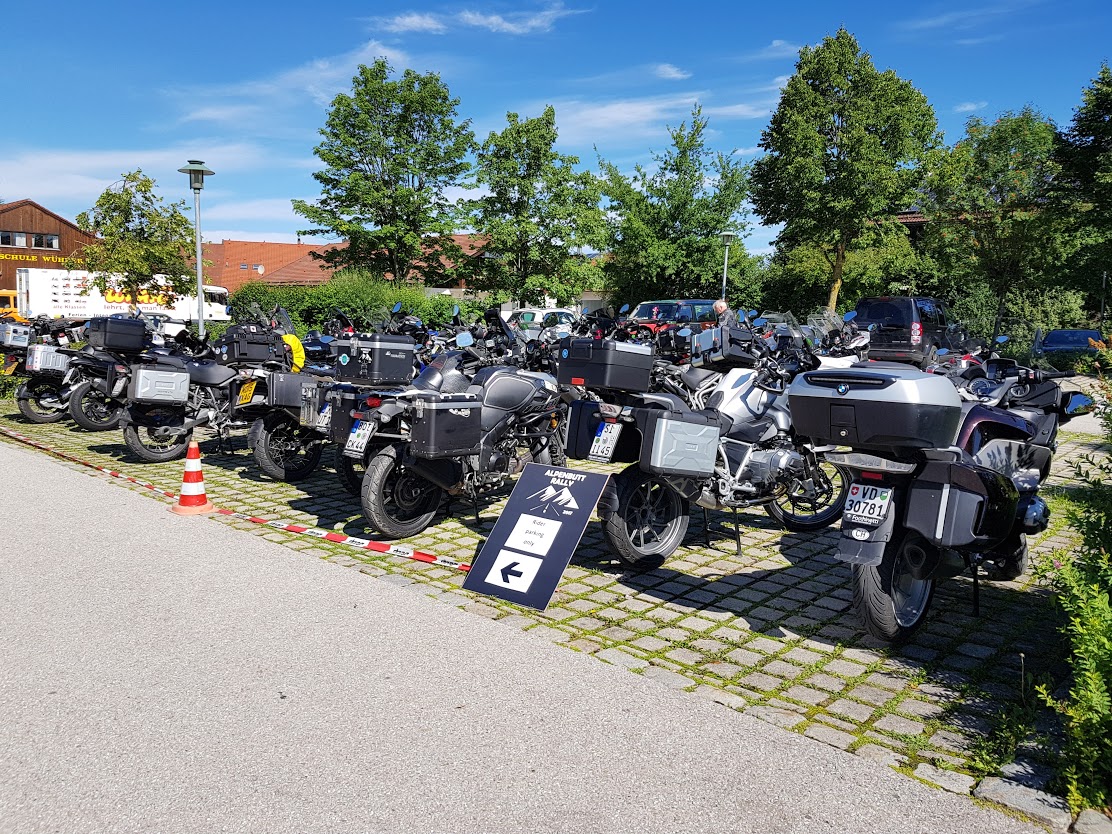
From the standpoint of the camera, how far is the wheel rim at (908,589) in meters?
4.08

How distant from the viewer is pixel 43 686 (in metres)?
3.63

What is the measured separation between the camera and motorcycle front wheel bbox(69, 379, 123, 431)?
10.4m

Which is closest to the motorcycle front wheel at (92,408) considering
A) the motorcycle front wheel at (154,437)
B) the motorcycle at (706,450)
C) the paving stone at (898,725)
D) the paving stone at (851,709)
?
the motorcycle front wheel at (154,437)

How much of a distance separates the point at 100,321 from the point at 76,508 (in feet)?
10.4

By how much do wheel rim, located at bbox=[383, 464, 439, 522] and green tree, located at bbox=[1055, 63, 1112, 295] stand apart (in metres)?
23.4

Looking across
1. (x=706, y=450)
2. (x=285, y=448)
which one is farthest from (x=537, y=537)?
(x=285, y=448)

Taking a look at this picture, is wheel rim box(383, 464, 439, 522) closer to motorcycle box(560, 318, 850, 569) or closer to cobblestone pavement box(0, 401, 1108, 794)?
cobblestone pavement box(0, 401, 1108, 794)

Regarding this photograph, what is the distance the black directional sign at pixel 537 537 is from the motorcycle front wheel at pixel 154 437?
5.25 metres

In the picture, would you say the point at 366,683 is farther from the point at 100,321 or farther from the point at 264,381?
the point at 100,321

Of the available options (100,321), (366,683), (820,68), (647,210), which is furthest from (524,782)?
(820,68)

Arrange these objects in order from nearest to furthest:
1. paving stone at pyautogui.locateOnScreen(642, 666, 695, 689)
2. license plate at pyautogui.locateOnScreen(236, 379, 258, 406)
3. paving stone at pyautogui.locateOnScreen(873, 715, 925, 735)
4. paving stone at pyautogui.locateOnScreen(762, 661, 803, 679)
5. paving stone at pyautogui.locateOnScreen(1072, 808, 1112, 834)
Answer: paving stone at pyautogui.locateOnScreen(1072, 808, 1112, 834), paving stone at pyautogui.locateOnScreen(873, 715, 925, 735), paving stone at pyautogui.locateOnScreen(642, 666, 695, 689), paving stone at pyautogui.locateOnScreen(762, 661, 803, 679), license plate at pyautogui.locateOnScreen(236, 379, 258, 406)

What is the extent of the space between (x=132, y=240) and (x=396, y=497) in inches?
818

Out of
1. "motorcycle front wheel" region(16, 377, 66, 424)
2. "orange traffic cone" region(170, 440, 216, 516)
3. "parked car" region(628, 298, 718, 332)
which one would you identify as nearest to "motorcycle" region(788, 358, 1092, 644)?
"orange traffic cone" region(170, 440, 216, 516)

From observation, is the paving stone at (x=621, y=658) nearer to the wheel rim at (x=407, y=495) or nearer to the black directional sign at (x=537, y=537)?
the black directional sign at (x=537, y=537)
